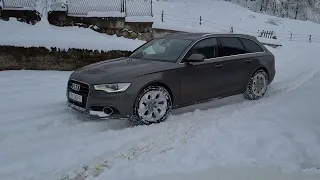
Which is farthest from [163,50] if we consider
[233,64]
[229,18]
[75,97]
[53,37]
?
[229,18]

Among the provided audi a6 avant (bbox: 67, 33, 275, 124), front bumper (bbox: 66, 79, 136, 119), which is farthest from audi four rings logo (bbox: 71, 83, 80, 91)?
front bumper (bbox: 66, 79, 136, 119)

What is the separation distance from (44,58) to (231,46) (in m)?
5.44

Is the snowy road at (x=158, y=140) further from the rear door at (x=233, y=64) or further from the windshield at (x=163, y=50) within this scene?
the windshield at (x=163, y=50)

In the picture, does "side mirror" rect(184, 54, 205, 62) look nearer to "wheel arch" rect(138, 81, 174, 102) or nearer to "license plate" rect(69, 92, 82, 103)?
"wheel arch" rect(138, 81, 174, 102)

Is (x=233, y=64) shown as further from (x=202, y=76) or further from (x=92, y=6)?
(x=92, y=6)

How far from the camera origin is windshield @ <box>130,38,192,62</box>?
6288mm

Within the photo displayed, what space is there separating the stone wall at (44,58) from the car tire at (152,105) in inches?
146

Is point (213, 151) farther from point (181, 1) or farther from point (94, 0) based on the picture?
point (181, 1)

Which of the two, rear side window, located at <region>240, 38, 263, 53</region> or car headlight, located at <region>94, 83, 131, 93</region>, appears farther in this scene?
rear side window, located at <region>240, 38, 263, 53</region>

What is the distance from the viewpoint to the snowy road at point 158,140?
4.18 metres

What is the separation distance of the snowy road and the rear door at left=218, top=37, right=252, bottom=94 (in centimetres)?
42

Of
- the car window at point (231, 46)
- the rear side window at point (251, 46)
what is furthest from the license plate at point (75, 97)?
the rear side window at point (251, 46)

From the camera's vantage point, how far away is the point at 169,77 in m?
5.86

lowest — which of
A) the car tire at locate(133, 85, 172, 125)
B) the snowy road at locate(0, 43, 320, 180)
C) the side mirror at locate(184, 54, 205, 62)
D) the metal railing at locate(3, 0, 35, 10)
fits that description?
the snowy road at locate(0, 43, 320, 180)
